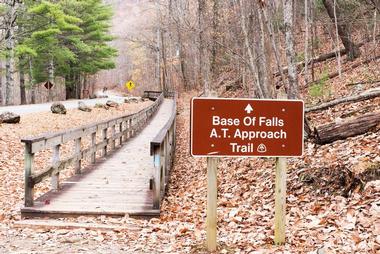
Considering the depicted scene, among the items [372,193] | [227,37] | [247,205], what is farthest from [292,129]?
[227,37]

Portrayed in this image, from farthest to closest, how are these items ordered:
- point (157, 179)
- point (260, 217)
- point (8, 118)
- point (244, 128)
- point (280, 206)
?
point (8, 118), point (157, 179), point (260, 217), point (280, 206), point (244, 128)

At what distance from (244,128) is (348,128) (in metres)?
3.59

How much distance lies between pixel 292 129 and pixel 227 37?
20737mm

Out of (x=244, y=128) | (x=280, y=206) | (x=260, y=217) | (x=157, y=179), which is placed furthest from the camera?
(x=157, y=179)

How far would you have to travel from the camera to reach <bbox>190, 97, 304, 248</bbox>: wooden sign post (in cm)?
511

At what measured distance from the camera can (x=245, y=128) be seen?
5.16 m

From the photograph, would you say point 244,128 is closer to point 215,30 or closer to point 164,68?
point 215,30

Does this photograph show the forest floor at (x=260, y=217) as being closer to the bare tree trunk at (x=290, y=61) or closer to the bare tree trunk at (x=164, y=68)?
the bare tree trunk at (x=290, y=61)

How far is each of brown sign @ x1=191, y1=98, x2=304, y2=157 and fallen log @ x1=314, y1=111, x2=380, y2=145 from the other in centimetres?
313

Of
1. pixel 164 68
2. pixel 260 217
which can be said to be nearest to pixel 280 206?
pixel 260 217

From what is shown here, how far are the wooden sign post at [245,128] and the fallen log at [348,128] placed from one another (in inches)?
123

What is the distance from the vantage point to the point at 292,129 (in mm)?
5242

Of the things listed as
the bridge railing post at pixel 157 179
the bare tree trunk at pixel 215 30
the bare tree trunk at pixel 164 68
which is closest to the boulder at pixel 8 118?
the bridge railing post at pixel 157 179

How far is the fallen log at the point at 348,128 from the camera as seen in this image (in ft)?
25.8
